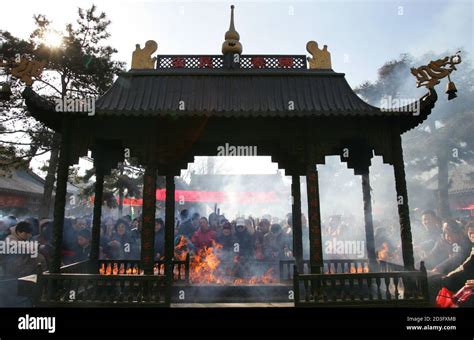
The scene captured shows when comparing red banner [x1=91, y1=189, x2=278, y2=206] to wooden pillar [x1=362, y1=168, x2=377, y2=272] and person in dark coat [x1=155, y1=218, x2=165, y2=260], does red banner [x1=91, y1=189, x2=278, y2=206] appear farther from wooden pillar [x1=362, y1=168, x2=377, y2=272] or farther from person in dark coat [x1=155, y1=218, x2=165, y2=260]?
wooden pillar [x1=362, y1=168, x2=377, y2=272]

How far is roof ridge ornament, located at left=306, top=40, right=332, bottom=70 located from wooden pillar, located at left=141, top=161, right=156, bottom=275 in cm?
499

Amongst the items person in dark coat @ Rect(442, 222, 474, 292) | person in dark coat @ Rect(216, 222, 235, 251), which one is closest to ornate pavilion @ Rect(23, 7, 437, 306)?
person in dark coat @ Rect(442, 222, 474, 292)

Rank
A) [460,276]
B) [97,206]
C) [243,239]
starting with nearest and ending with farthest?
[460,276], [97,206], [243,239]

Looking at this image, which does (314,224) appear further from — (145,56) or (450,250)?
(145,56)

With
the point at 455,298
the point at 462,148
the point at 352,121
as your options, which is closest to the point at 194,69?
the point at 352,121

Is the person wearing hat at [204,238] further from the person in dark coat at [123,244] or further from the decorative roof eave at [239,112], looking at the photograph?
the decorative roof eave at [239,112]

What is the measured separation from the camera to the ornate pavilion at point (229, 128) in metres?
6.00

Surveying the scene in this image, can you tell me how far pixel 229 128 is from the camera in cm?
700

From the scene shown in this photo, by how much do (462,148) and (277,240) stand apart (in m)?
20.2

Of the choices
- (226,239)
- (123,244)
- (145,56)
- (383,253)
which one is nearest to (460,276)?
(383,253)

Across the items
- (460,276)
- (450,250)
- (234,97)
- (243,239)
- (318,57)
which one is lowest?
(460,276)

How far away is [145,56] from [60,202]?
14.2 ft

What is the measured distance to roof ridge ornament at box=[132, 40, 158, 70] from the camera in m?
8.21
